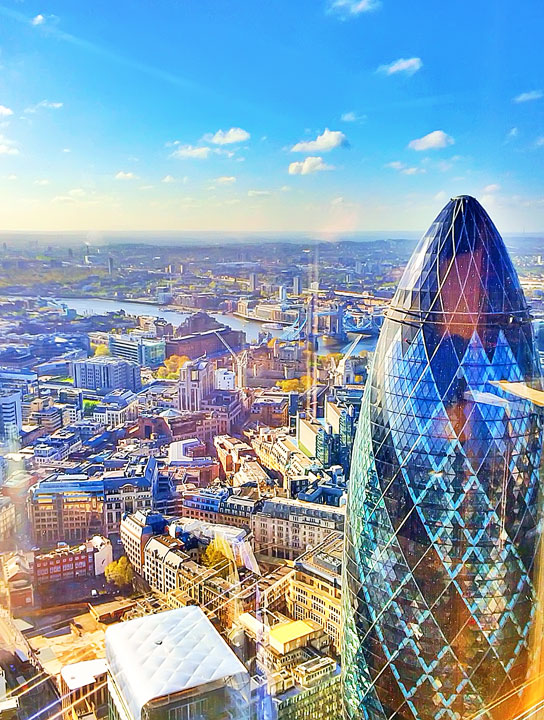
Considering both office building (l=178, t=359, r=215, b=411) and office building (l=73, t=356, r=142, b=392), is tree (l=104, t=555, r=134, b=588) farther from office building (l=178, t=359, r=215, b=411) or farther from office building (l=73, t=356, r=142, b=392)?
office building (l=73, t=356, r=142, b=392)

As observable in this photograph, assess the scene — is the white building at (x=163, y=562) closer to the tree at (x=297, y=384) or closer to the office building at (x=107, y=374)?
the tree at (x=297, y=384)

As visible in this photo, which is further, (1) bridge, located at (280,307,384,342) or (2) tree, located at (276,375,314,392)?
(2) tree, located at (276,375,314,392)

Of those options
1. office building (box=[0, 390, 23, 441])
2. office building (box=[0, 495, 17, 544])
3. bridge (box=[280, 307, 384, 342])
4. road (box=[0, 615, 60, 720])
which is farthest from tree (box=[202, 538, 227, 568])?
office building (box=[0, 390, 23, 441])

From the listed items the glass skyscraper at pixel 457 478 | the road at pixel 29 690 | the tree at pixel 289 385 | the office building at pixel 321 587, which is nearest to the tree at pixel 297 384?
the tree at pixel 289 385

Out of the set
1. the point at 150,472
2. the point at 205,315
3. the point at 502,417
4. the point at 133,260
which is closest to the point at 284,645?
the point at 502,417

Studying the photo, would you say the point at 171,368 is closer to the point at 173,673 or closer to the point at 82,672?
the point at 82,672

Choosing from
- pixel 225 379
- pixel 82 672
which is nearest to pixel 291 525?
pixel 82 672

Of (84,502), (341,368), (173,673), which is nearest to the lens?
(173,673)
